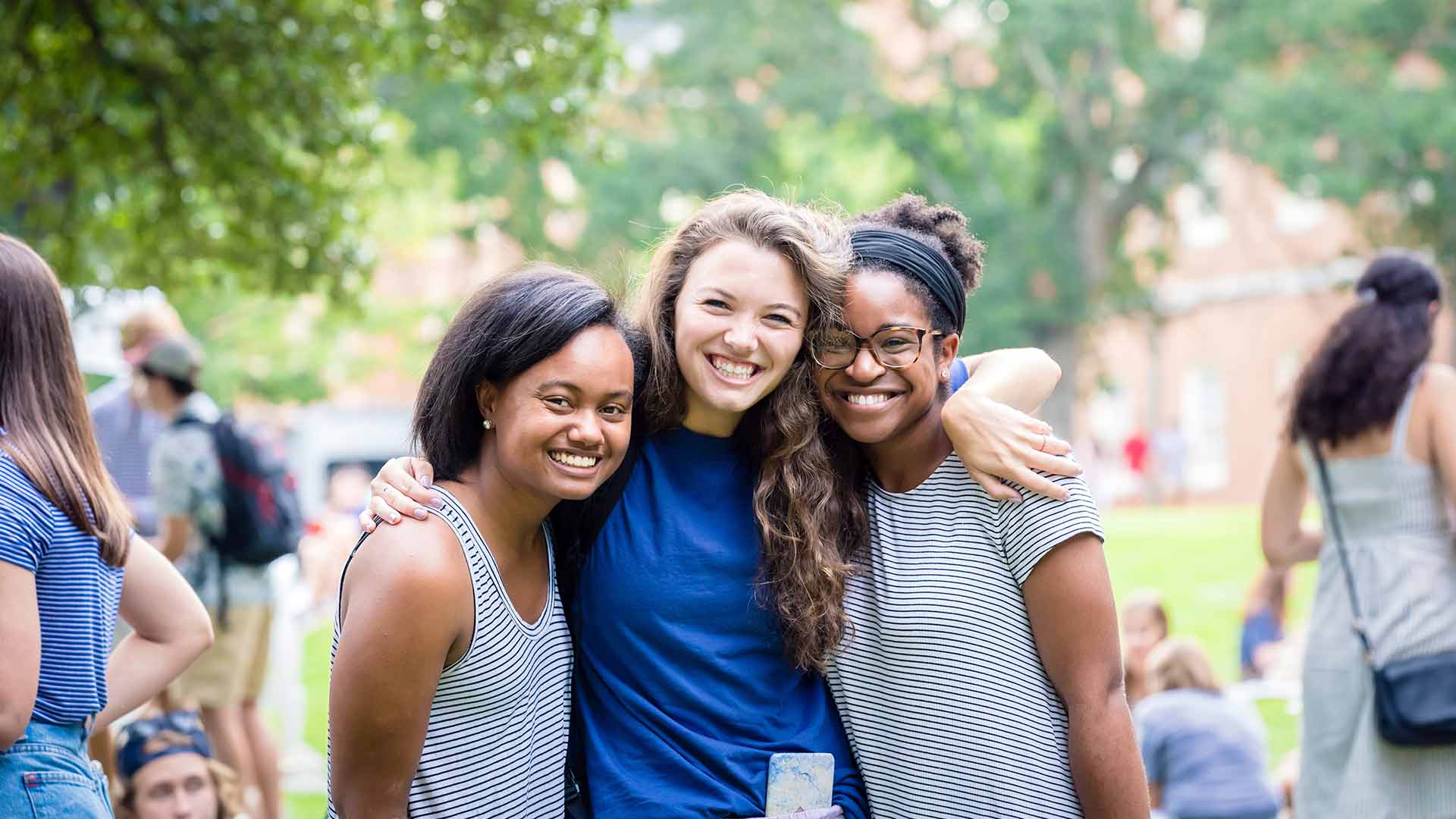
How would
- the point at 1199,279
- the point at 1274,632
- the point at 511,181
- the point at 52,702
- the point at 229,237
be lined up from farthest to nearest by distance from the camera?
the point at 1199,279 → the point at 511,181 → the point at 1274,632 → the point at 229,237 → the point at 52,702

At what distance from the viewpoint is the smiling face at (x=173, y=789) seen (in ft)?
14.6

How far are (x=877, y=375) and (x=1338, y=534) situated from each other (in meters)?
2.11

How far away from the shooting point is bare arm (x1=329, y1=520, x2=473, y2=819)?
2.58m

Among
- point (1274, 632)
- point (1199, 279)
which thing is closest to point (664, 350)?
point (1274, 632)

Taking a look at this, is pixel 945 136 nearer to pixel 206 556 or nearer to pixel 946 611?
pixel 206 556

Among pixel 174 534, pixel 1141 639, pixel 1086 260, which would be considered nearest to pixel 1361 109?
pixel 1086 260

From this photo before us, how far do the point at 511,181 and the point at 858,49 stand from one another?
20.7 ft

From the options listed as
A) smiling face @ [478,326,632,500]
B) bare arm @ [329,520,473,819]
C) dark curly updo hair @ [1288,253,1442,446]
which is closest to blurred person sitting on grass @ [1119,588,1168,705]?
dark curly updo hair @ [1288,253,1442,446]

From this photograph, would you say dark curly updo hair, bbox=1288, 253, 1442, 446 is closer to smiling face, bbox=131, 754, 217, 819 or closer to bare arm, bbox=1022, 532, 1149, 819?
bare arm, bbox=1022, 532, 1149, 819

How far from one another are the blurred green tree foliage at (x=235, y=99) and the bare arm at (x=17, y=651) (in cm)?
434

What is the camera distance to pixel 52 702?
9.47ft

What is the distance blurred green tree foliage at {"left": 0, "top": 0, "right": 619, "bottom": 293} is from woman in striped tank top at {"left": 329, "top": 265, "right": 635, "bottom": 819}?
13.6 ft

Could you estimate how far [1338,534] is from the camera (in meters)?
4.42

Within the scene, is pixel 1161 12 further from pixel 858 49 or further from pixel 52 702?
pixel 52 702
